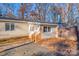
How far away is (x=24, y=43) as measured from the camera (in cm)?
218

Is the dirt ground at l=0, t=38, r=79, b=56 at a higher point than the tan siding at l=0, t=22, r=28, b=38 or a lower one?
lower

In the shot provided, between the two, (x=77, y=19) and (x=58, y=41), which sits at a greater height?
A: (x=77, y=19)

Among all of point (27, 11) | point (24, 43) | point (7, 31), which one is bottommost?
point (24, 43)

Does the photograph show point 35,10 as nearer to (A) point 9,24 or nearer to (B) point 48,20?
(B) point 48,20

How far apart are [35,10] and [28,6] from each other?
0.09m

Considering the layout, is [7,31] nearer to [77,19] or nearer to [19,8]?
[19,8]

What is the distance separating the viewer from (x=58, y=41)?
2.19 m

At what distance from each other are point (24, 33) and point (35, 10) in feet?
0.89

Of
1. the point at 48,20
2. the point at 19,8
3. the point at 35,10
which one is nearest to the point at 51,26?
the point at 48,20

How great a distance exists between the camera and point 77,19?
2.19 meters

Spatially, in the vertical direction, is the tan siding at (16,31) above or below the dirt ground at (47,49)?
above

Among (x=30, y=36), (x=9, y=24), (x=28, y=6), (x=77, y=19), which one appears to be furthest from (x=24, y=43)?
(x=77, y=19)

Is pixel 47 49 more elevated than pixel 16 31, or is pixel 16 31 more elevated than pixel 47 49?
pixel 16 31

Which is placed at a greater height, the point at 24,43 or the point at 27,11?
the point at 27,11
